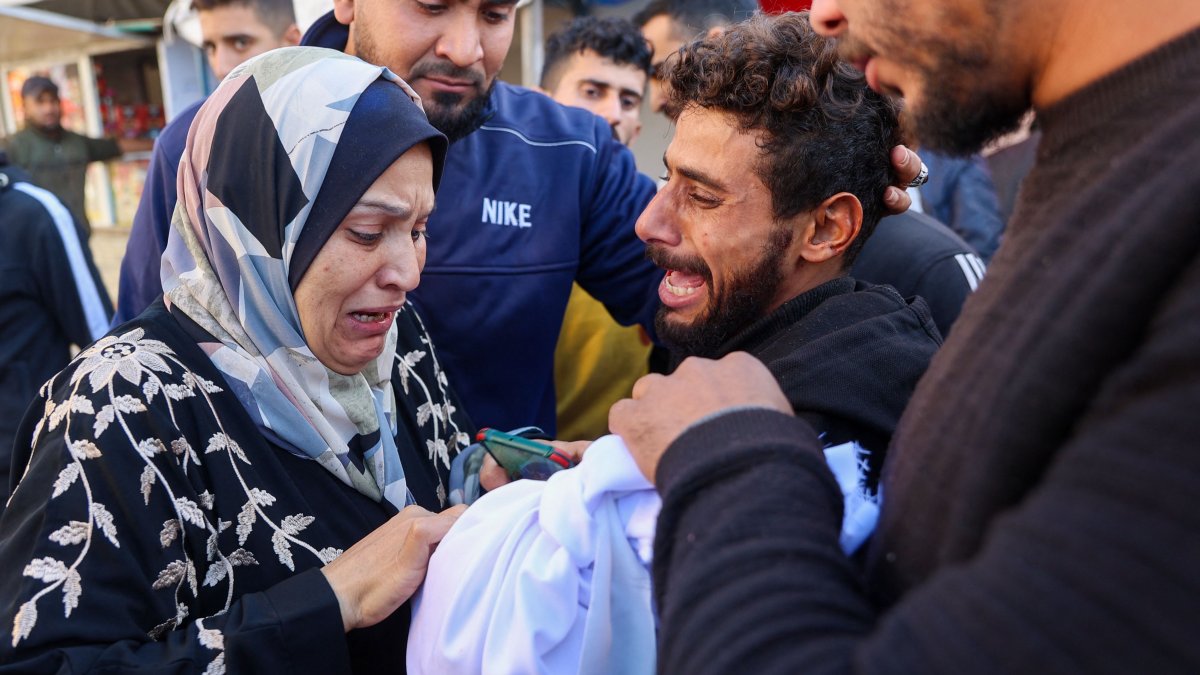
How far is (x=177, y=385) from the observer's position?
166 cm

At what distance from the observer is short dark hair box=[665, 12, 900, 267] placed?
6.09 ft

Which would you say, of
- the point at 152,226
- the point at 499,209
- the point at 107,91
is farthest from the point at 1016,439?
the point at 107,91

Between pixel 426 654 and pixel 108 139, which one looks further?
pixel 108 139

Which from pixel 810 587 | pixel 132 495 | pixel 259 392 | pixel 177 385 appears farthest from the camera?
pixel 259 392

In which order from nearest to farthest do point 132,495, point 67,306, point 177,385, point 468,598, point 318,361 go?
point 468,598 < point 132,495 < point 177,385 < point 318,361 < point 67,306

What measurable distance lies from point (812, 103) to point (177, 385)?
56.0 inches

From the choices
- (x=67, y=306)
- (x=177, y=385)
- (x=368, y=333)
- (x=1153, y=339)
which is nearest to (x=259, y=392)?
(x=177, y=385)

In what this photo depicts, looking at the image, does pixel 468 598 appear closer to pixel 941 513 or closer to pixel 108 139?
pixel 941 513

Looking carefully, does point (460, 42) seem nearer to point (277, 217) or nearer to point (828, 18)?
point (277, 217)

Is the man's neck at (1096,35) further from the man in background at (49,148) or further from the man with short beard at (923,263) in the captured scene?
the man in background at (49,148)

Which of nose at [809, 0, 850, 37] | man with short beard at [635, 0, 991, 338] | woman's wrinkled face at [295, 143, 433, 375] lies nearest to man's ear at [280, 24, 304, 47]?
man with short beard at [635, 0, 991, 338]

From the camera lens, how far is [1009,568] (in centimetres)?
74

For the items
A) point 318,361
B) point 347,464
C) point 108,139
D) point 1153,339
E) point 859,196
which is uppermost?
point 1153,339

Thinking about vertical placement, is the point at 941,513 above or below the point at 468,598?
above
